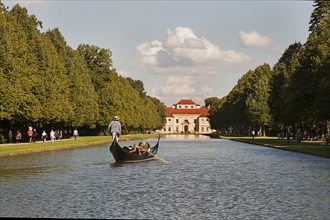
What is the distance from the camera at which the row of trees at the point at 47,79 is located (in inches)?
2308

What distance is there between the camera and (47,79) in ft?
242

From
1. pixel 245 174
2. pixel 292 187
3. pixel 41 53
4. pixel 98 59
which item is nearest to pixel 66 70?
pixel 41 53

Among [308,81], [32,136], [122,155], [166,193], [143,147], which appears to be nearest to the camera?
[166,193]

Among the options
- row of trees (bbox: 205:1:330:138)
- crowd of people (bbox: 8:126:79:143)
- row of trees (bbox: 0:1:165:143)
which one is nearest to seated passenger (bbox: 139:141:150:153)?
row of trees (bbox: 0:1:165:143)

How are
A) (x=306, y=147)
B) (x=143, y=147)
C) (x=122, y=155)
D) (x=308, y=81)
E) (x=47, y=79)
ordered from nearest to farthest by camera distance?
(x=122, y=155) → (x=143, y=147) → (x=306, y=147) → (x=308, y=81) → (x=47, y=79)

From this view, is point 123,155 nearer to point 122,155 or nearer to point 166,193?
point 122,155

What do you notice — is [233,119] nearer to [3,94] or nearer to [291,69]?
[291,69]

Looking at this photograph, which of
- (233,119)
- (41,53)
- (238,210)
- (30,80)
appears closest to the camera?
(238,210)

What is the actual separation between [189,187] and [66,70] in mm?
70690

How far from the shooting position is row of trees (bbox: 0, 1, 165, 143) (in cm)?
5862

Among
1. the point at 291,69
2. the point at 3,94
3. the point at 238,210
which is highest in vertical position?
the point at 291,69

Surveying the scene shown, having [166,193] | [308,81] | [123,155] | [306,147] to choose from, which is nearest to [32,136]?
[308,81]

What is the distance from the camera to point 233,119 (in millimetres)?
138000

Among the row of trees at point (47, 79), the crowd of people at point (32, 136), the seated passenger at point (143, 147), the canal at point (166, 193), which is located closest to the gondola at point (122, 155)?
the seated passenger at point (143, 147)
